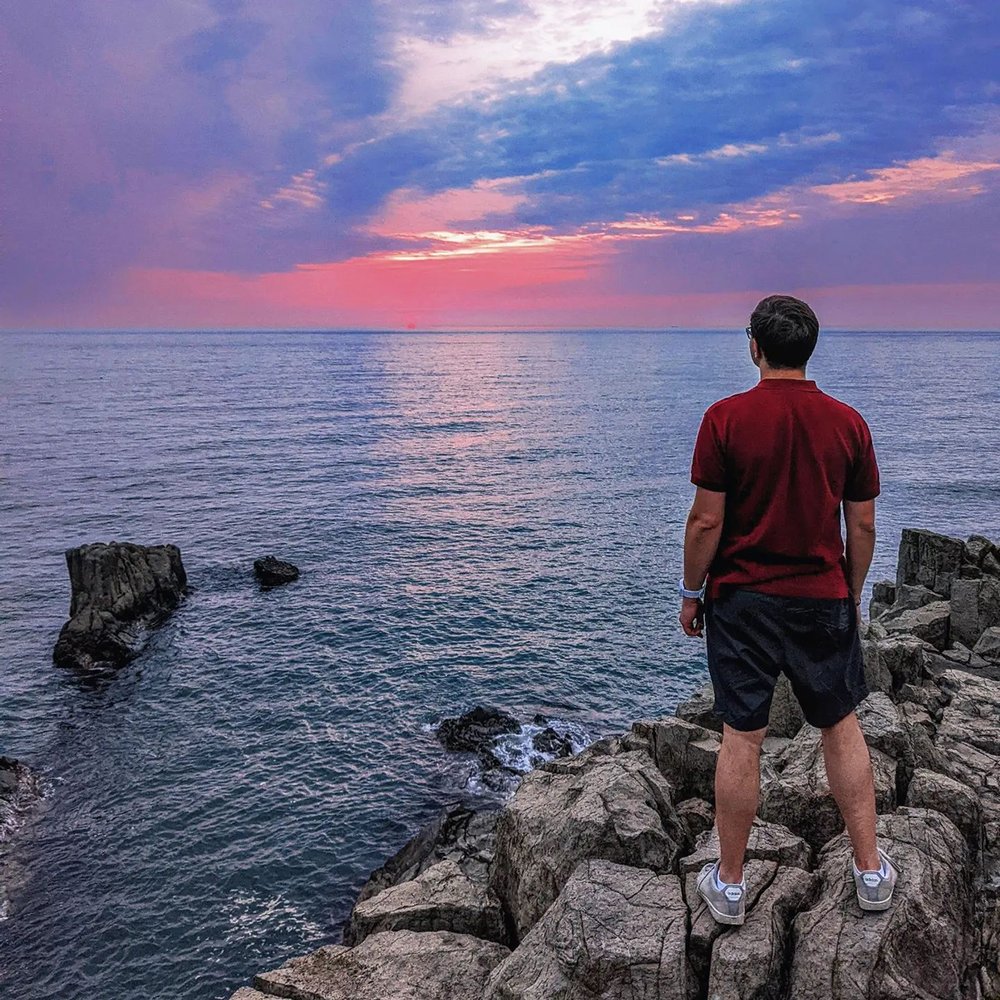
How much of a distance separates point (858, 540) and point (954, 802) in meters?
4.74

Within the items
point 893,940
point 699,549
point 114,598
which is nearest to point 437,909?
point 893,940

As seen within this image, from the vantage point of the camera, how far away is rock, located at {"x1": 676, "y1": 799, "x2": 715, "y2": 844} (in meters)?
10.5

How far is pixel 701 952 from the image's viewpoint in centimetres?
732

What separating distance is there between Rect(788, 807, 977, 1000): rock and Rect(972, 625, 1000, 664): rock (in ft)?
41.8

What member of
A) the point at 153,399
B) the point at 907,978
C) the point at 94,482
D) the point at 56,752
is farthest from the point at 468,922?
the point at 153,399

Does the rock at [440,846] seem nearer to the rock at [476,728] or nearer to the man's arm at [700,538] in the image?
the rock at [476,728]

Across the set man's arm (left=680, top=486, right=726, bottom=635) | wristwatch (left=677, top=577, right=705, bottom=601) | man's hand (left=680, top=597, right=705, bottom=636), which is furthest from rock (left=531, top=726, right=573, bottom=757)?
man's arm (left=680, top=486, right=726, bottom=635)

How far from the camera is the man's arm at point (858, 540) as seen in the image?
21.5 ft

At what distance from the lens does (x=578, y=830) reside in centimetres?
956

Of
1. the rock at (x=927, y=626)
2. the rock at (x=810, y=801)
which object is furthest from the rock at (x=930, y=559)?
the rock at (x=810, y=801)

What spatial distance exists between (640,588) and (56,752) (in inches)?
997

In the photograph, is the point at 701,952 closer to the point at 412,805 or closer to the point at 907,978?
the point at 907,978

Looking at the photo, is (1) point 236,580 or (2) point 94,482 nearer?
(1) point 236,580

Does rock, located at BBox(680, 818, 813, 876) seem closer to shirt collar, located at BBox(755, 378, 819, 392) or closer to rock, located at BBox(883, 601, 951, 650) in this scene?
shirt collar, located at BBox(755, 378, 819, 392)
